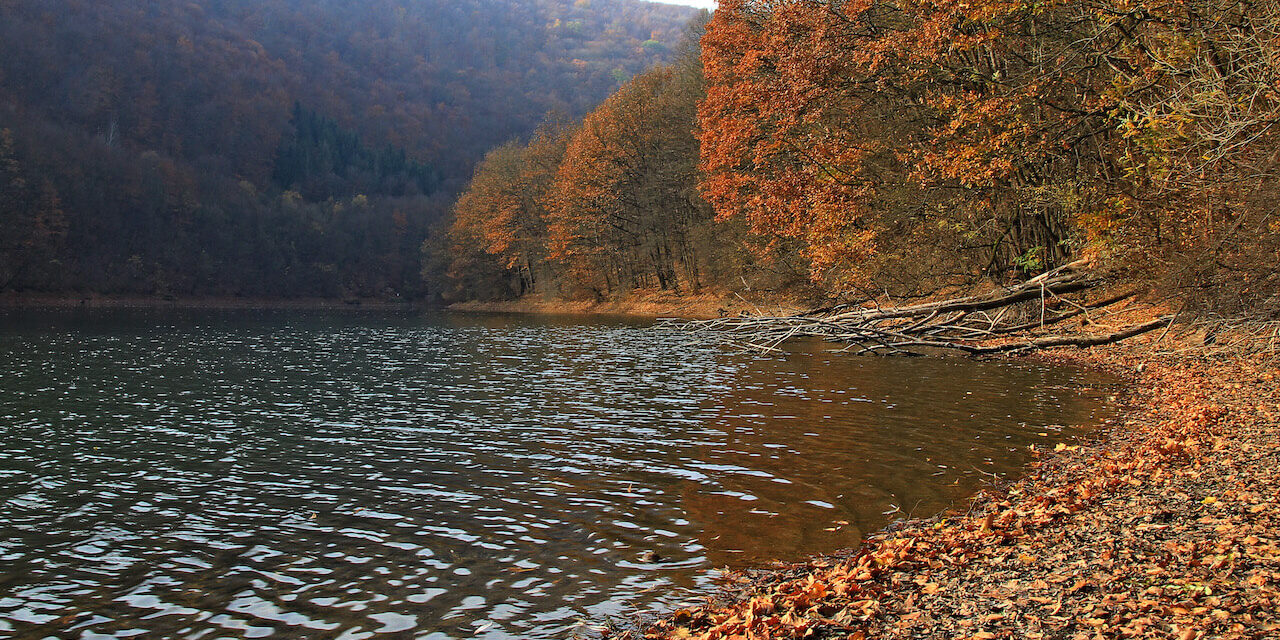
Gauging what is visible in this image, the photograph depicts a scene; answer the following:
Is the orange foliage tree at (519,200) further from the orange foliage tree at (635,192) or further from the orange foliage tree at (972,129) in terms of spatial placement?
the orange foliage tree at (972,129)

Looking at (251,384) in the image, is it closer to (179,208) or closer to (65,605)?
(65,605)

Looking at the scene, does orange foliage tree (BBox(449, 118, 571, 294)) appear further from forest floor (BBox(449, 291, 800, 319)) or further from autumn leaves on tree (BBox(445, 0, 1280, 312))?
autumn leaves on tree (BBox(445, 0, 1280, 312))

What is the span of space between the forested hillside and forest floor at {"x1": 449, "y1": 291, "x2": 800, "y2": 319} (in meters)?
19.4

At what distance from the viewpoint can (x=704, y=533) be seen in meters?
8.74

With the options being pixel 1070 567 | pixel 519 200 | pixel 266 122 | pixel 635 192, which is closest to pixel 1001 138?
pixel 1070 567

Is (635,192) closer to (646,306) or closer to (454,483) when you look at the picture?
(646,306)

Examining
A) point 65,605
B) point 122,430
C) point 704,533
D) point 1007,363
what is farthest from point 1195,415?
point 122,430

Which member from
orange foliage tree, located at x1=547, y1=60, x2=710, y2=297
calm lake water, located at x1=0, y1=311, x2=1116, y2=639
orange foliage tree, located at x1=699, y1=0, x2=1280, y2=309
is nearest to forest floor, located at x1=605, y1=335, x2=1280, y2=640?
calm lake water, located at x1=0, y1=311, x2=1116, y2=639

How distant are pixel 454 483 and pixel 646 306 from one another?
50063mm

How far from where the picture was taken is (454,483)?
1109 centimetres

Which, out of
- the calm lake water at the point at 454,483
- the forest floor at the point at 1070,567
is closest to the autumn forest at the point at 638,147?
the calm lake water at the point at 454,483

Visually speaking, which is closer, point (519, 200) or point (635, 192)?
point (635, 192)

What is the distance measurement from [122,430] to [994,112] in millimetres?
20053

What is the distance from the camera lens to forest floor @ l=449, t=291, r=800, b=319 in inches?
1894
